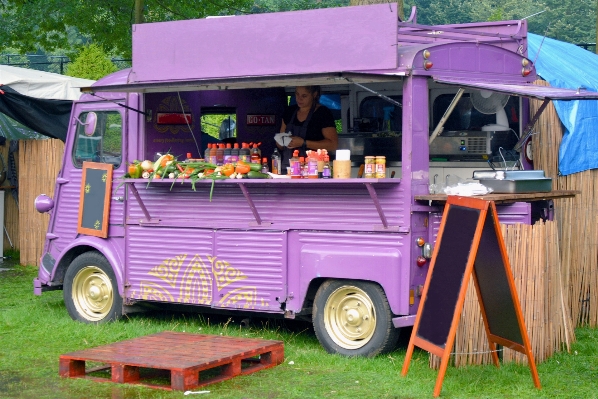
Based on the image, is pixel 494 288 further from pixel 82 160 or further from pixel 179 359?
pixel 82 160

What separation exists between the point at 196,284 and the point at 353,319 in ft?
5.36

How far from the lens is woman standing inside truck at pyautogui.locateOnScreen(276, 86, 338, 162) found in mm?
9125

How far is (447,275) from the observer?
6.56 m

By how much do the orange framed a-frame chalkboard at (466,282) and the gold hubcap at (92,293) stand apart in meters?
3.74

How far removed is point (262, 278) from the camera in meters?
8.16

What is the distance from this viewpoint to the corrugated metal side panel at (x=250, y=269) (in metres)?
8.07

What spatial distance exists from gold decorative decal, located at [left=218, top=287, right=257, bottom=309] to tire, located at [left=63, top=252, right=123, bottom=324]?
1416 millimetres

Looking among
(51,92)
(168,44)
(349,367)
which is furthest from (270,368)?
(51,92)

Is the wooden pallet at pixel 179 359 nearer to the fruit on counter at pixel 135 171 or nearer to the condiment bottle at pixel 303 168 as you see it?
the condiment bottle at pixel 303 168

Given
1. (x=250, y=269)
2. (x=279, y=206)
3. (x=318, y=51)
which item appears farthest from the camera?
(x=250, y=269)

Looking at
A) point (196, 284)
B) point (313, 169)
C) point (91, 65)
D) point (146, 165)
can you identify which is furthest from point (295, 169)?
point (91, 65)

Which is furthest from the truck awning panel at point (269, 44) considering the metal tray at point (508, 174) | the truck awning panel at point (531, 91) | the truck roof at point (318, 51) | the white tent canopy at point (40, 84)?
the white tent canopy at point (40, 84)

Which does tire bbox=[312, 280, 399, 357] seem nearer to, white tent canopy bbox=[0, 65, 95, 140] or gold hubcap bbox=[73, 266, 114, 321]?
gold hubcap bbox=[73, 266, 114, 321]

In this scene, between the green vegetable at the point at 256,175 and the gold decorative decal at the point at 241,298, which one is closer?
the green vegetable at the point at 256,175
